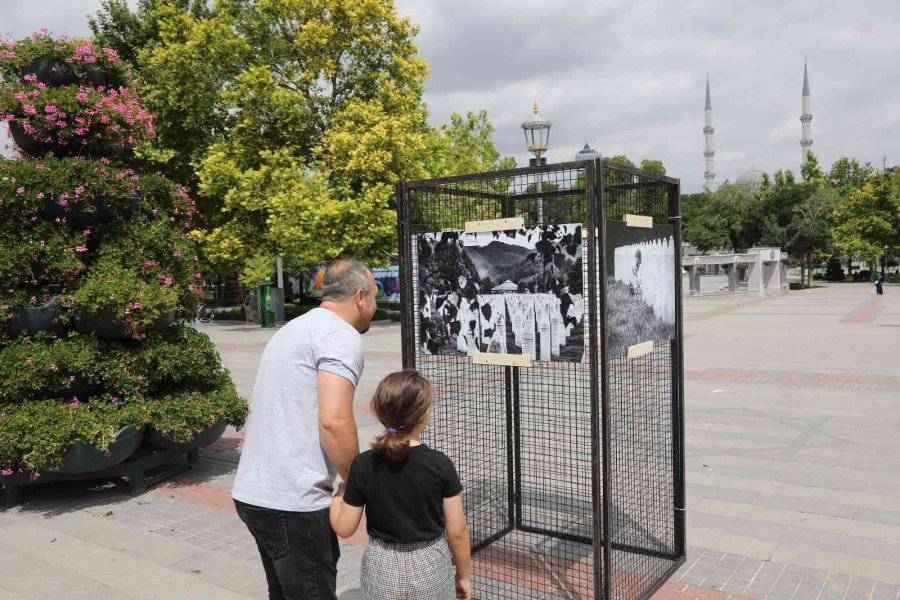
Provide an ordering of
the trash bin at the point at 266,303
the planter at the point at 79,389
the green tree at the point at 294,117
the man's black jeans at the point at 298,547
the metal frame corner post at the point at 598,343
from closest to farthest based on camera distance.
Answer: the man's black jeans at the point at 298,547 < the metal frame corner post at the point at 598,343 < the planter at the point at 79,389 < the green tree at the point at 294,117 < the trash bin at the point at 266,303

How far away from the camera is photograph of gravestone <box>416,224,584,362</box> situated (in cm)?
328

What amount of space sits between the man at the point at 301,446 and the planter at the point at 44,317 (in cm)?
399

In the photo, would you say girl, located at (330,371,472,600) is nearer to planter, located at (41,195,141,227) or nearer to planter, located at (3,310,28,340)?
planter, located at (41,195,141,227)

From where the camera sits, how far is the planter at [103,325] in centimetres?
556

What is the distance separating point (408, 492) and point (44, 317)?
4.68m

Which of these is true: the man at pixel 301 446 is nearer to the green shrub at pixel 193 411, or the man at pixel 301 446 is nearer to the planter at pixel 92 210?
the green shrub at pixel 193 411

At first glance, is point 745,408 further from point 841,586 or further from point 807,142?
point 807,142

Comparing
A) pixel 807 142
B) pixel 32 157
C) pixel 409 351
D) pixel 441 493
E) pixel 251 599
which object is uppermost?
pixel 807 142

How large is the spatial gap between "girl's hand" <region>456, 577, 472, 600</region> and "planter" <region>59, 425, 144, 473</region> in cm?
394

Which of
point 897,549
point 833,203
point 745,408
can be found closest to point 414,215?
point 897,549

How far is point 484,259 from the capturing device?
3.54m

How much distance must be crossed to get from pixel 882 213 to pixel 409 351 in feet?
175

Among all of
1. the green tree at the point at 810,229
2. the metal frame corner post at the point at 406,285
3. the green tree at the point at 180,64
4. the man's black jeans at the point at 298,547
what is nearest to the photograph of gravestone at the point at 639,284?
the metal frame corner post at the point at 406,285

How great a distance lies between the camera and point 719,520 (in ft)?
16.4
